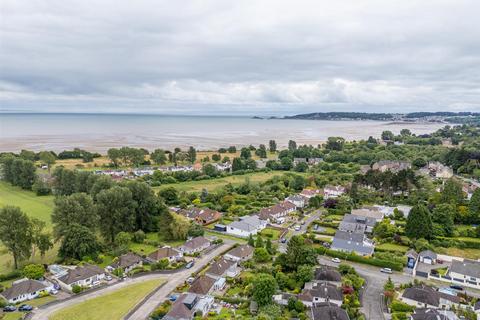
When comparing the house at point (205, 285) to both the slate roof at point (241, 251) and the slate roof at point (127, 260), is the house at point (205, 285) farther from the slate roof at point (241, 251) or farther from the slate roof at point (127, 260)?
the slate roof at point (127, 260)

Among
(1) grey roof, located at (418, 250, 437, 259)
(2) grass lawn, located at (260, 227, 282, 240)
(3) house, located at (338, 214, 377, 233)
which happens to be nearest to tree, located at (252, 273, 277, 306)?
(2) grass lawn, located at (260, 227, 282, 240)

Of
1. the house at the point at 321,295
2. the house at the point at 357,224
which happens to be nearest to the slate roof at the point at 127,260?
the house at the point at 321,295

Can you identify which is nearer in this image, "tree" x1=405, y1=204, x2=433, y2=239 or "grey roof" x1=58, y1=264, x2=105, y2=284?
"grey roof" x1=58, y1=264, x2=105, y2=284

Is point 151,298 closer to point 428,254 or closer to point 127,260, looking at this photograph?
point 127,260

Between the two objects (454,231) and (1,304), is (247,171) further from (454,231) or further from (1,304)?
(1,304)

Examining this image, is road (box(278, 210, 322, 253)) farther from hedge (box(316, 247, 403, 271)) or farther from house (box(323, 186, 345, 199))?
house (box(323, 186, 345, 199))

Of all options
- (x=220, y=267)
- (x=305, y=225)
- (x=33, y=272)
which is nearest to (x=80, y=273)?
(x=33, y=272)
